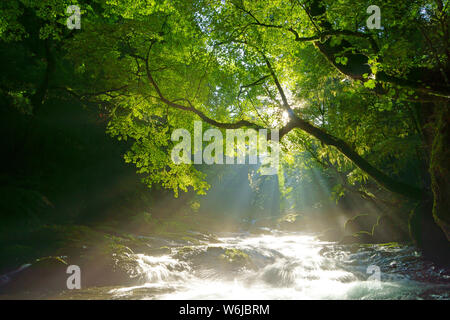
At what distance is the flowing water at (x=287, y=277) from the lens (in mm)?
7637

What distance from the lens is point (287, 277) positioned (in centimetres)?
1016

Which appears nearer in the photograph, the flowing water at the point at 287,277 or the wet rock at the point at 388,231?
the flowing water at the point at 287,277

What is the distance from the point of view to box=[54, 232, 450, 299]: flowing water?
7637 mm

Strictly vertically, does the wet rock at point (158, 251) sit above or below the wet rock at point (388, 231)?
below

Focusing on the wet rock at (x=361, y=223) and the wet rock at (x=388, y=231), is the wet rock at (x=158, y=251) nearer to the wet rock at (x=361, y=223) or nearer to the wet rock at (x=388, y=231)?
the wet rock at (x=388, y=231)

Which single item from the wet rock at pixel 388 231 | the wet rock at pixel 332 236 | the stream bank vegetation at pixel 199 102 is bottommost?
the wet rock at pixel 332 236

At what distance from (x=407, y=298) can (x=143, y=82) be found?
34.7 ft

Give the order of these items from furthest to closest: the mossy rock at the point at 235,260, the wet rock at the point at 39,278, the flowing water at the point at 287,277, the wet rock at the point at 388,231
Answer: the wet rock at the point at 388,231, the mossy rock at the point at 235,260, the flowing water at the point at 287,277, the wet rock at the point at 39,278

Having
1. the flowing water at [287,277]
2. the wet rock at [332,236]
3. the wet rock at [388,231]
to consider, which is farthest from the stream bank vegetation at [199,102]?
the wet rock at [332,236]

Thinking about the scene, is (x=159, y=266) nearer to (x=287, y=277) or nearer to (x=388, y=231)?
(x=287, y=277)

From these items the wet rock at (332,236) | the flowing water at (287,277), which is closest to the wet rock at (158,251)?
the flowing water at (287,277)

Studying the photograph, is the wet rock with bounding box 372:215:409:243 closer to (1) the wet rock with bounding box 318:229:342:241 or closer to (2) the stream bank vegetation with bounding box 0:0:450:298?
(2) the stream bank vegetation with bounding box 0:0:450:298

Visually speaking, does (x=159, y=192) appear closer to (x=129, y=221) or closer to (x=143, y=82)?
(x=129, y=221)

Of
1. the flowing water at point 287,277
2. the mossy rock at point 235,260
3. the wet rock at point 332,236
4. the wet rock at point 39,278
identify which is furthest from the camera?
the wet rock at point 332,236
